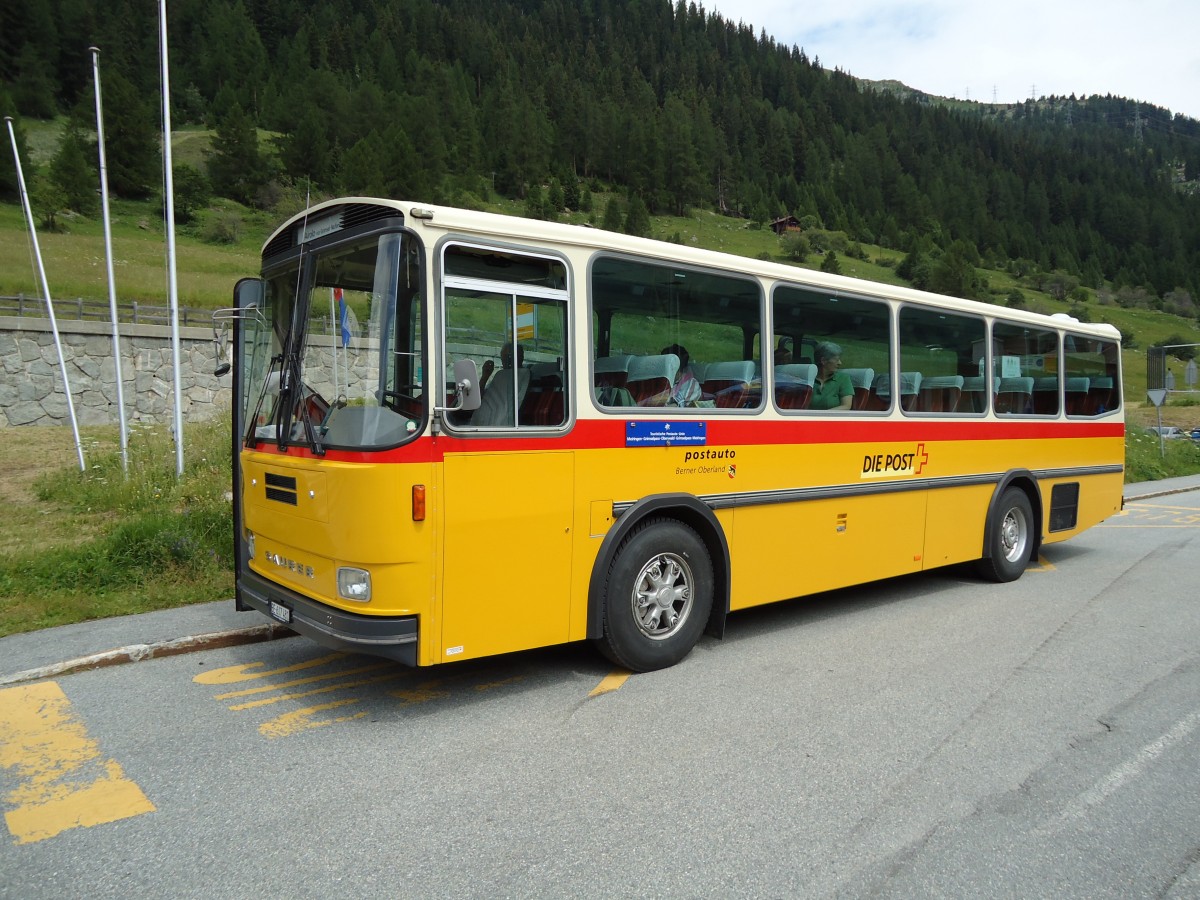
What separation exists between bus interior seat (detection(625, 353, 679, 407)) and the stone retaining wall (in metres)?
19.3

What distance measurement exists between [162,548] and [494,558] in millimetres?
4646

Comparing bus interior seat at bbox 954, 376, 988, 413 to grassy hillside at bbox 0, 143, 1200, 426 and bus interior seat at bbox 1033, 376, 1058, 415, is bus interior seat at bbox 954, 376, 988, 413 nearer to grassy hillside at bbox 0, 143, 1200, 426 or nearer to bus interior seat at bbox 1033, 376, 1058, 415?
bus interior seat at bbox 1033, 376, 1058, 415

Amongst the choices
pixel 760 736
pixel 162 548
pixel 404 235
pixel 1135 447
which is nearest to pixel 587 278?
pixel 404 235

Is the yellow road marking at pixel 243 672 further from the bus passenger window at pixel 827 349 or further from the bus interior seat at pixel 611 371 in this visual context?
the bus passenger window at pixel 827 349

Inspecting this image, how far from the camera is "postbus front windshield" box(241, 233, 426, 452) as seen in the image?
177 inches

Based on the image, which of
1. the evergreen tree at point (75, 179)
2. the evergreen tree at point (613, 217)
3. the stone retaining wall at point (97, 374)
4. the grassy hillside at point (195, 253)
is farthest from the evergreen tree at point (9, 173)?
the evergreen tree at point (613, 217)

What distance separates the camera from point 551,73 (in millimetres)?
136500

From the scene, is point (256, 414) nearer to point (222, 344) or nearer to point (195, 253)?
point (222, 344)

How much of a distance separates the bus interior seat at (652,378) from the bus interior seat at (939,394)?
3034mm

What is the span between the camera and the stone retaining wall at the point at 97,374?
21.9 meters

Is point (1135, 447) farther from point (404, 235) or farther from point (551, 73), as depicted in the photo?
point (551, 73)

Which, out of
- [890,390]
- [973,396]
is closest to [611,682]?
[890,390]

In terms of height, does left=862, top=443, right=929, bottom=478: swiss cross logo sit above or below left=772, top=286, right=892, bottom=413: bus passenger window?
below

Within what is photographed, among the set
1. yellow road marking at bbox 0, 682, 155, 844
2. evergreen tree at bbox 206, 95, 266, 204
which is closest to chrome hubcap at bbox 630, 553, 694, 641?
yellow road marking at bbox 0, 682, 155, 844
